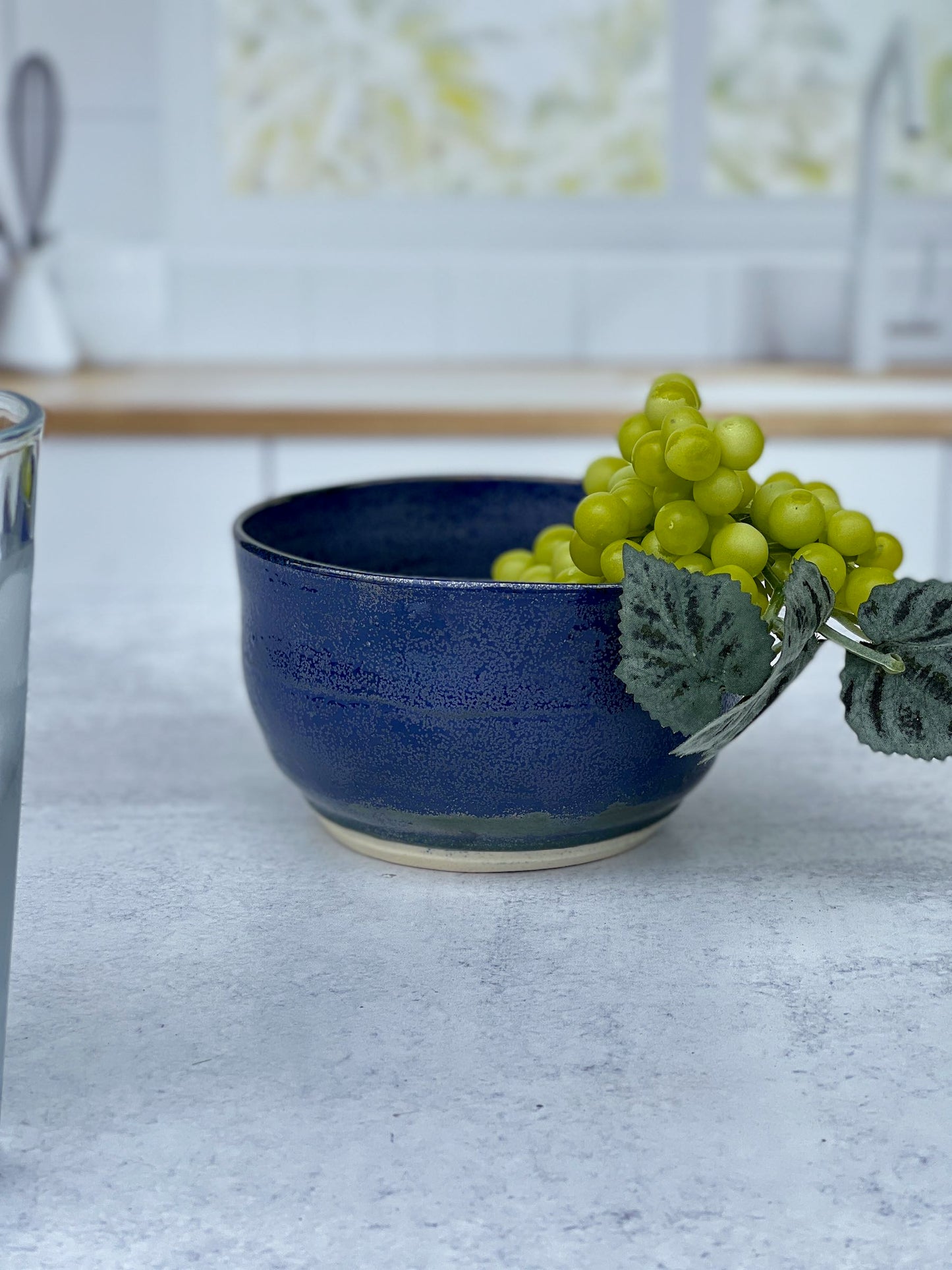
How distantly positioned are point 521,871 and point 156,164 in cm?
229

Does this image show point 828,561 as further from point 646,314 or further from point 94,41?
point 94,41

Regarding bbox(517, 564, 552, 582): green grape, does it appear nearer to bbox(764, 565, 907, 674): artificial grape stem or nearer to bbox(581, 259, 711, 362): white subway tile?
bbox(764, 565, 907, 674): artificial grape stem

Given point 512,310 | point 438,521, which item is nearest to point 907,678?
point 438,521

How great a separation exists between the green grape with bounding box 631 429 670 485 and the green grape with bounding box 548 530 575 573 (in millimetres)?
60

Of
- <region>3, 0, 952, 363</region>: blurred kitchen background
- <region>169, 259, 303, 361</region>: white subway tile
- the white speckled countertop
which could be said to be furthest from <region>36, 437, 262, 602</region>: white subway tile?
the white speckled countertop

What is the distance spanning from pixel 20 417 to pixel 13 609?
51 mm

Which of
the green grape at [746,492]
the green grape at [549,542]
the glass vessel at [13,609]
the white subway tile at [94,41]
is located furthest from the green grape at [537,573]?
the white subway tile at [94,41]

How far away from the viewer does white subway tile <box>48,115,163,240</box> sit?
252 cm

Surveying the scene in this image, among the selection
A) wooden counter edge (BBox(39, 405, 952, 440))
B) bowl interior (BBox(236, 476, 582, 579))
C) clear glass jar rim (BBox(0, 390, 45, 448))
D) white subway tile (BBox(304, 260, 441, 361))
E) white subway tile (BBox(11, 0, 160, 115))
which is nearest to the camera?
clear glass jar rim (BBox(0, 390, 45, 448))

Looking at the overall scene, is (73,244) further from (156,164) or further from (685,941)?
(685,941)

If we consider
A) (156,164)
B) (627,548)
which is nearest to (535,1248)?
(627,548)

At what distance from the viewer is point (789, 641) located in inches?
19.1

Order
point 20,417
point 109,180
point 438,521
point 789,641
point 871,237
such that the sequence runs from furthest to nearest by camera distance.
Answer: point 109,180, point 871,237, point 438,521, point 789,641, point 20,417

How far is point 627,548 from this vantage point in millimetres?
493
